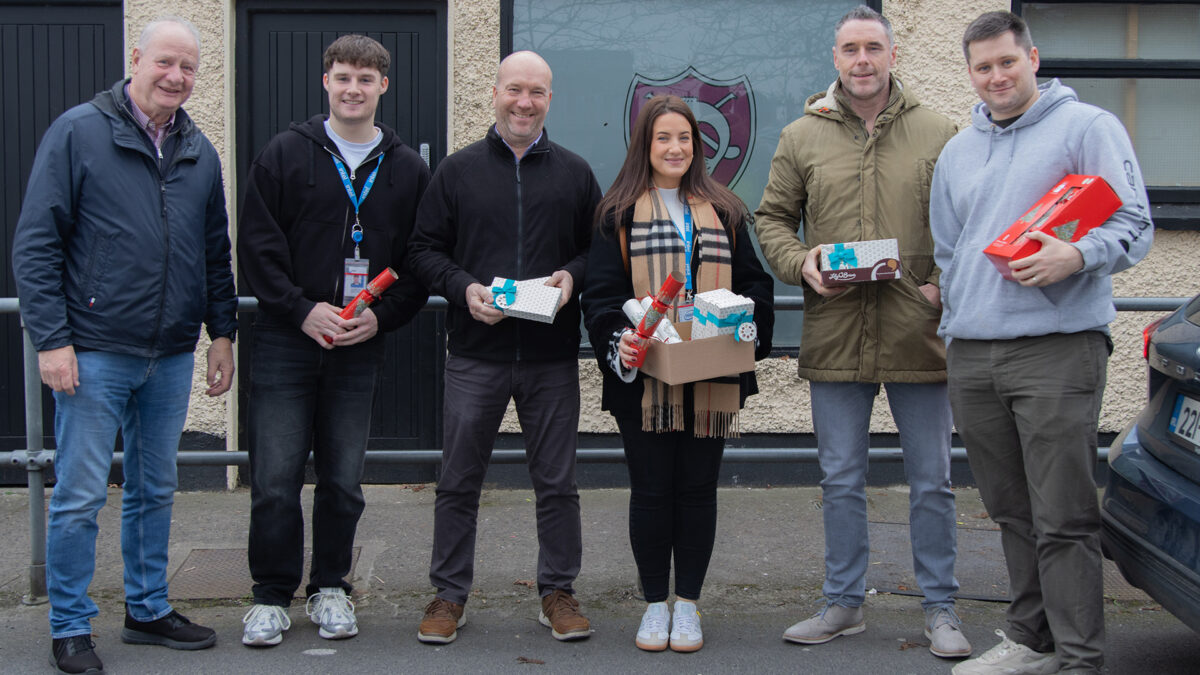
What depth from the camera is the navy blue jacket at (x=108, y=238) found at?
3.25 metres

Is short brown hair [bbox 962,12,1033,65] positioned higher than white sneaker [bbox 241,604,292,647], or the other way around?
short brown hair [bbox 962,12,1033,65]

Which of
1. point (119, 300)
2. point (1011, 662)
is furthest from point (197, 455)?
point (1011, 662)

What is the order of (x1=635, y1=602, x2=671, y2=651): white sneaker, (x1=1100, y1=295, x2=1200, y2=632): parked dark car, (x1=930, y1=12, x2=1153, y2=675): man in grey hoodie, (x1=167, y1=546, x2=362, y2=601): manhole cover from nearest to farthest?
(x1=1100, y1=295, x2=1200, y2=632): parked dark car → (x1=930, y1=12, x2=1153, y2=675): man in grey hoodie → (x1=635, y1=602, x2=671, y2=651): white sneaker → (x1=167, y1=546, x2=362, y2=601): manhole cover

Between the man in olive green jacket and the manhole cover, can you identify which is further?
the manhole cover

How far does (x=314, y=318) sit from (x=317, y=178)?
1.62 feet

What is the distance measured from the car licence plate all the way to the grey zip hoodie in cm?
30

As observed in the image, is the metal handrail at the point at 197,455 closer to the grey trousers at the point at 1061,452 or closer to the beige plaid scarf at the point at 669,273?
the beige plaid scarf at the point at 669,273

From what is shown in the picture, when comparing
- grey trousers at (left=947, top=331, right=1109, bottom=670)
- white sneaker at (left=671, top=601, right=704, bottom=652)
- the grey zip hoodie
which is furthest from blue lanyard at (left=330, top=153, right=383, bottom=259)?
grey trousers at (left=947, top=331, right=1109, bottom=670)

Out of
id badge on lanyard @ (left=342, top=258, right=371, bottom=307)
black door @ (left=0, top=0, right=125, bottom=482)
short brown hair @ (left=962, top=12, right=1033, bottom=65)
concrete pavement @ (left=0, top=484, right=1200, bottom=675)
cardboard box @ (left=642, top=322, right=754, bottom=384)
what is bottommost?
concrete pavement @ (left=0, top=484, right=1200, bottom=675)

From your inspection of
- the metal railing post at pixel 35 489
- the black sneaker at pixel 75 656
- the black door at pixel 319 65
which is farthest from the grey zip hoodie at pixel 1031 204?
the metal railing post at pixel 35 489

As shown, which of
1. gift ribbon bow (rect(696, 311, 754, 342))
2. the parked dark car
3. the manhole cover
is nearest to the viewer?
the parked dark car

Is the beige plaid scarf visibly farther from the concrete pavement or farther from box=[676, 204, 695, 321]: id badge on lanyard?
the concrete pavement

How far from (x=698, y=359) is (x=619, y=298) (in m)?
0.38

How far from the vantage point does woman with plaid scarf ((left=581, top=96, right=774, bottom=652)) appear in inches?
139
